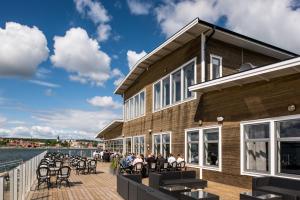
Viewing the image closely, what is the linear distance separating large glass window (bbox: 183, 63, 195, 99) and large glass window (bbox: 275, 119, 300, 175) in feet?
17.7

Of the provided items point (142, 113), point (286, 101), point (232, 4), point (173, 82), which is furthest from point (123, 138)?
point (286, 101)

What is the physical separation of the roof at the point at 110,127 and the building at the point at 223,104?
26.2 feet

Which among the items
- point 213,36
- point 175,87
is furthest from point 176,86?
point 213,36

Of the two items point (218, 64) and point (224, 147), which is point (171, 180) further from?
point (218, 64)

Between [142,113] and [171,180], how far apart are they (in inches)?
499

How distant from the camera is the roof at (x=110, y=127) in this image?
99.2 feet

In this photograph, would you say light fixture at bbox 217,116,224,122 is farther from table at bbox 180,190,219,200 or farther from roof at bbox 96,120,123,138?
roof at bbox 96,120,123,138

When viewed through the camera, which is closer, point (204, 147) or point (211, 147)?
point (211, 147)

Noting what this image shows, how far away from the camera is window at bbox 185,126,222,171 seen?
13336mm

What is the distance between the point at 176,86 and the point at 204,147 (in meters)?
4.19

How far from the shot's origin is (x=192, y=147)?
1540 cm

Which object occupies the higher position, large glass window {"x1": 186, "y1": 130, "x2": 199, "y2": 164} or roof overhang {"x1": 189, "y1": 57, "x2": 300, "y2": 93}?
roof overhang {"x1": 189, "y1": 57, "x2": 300, "y2": 93}

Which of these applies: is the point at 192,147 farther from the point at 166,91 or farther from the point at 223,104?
the point at 166,91

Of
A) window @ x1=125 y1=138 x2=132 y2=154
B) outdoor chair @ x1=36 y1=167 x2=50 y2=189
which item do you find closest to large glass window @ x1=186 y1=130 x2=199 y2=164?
outdoor chair @ x1=36 y1=167 x2=50 y2=189
